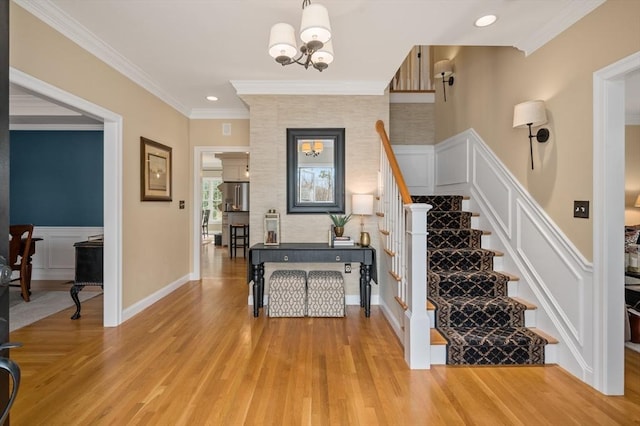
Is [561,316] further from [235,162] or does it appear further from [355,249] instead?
[235,162]

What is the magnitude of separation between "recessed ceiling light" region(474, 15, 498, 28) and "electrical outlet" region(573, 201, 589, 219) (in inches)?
62.0

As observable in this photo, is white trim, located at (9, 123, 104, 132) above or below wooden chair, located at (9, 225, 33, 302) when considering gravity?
above

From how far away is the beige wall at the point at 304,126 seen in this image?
4.07 meters

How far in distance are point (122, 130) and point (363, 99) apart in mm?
2787

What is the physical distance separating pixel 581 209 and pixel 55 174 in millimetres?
7118

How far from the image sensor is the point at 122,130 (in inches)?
137

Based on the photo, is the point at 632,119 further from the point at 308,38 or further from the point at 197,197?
the point at 197,197

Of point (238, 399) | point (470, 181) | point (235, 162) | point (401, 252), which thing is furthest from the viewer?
point (235, 162)

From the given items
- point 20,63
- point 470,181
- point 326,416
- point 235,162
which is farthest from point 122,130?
point 235,162

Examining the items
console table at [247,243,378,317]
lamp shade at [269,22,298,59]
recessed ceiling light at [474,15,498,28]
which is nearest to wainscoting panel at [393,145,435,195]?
console table at [247,243,378,317]

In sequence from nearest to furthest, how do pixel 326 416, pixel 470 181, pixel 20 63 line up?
pixel 326 416 → pixel 20 63 → pixel 470 181

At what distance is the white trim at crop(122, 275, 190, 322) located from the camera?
360cm

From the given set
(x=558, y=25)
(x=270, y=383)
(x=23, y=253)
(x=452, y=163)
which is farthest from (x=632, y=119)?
(x=23, y=253)

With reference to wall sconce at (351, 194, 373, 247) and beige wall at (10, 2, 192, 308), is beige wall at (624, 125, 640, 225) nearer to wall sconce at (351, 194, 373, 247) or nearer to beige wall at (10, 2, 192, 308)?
wall sconce at (351, 194, 373, 247)
